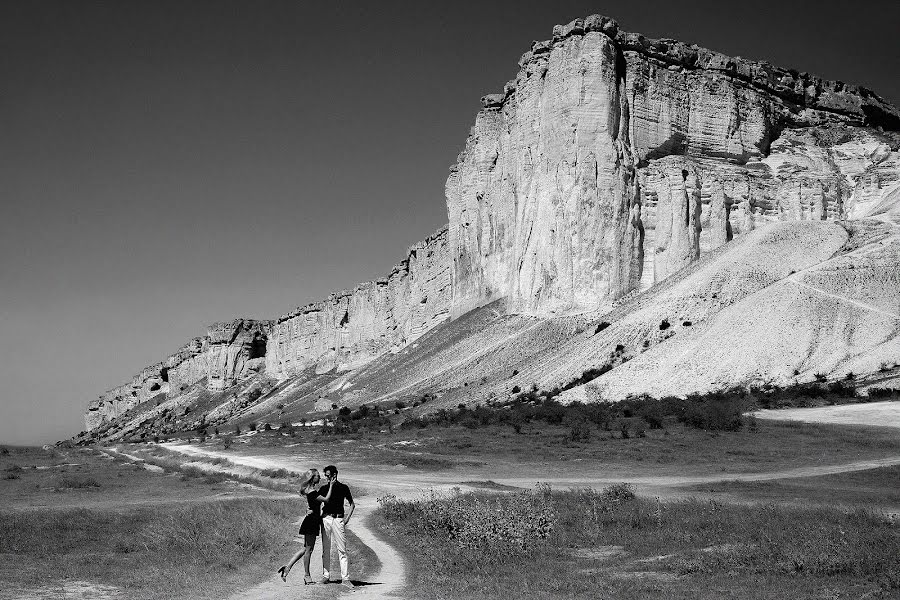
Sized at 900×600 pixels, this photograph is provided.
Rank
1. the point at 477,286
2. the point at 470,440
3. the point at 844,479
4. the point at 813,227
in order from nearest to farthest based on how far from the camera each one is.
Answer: the point at 844,479, the point at 470,440, the point at 813,227, the point at 477,286

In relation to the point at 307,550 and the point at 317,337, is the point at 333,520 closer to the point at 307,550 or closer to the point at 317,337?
the point at 307,550

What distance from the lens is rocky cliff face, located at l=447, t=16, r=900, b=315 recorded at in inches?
2889

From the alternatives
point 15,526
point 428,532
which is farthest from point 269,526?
point 15,526

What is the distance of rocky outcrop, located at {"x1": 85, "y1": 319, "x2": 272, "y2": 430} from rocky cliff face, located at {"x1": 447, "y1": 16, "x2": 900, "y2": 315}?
7166cm

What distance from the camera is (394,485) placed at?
24375 mm

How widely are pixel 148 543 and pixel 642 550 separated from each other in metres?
8.43

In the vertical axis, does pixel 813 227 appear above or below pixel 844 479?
above

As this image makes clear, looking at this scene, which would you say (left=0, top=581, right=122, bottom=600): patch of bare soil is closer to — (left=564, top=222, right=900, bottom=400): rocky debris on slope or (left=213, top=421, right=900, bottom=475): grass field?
(left=213, top=421, right=900, bottom=475): grass field

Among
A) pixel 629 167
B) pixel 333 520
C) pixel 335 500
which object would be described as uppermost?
pixel 629 167

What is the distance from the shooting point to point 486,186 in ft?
308

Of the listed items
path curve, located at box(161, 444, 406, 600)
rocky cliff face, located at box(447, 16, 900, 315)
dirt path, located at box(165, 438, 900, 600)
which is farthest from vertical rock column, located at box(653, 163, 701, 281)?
path curve, located at box(161, 444, 406, 600)

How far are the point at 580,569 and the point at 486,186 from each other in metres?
83.9

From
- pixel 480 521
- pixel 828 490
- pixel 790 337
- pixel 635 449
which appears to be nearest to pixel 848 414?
pixel 635 449

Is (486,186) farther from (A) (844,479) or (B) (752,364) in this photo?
(A) (844,479)
